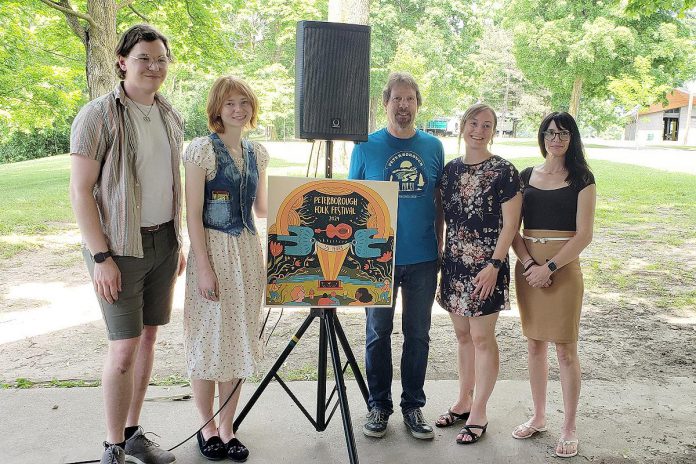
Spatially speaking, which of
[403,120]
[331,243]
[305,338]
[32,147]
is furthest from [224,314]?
[32,147]

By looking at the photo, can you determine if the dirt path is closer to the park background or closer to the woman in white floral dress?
the park background

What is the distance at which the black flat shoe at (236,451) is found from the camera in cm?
262

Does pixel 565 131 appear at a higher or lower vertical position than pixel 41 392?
higher

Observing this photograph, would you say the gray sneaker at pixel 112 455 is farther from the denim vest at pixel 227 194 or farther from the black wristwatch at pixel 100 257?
the denim vest at pixel 227 194

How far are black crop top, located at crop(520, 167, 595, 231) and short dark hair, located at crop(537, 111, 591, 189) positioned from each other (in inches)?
1.1

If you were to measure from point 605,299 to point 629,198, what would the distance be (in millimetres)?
7091

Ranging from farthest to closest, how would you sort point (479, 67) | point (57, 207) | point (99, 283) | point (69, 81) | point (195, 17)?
point (479, 67)
point (69, 81)
point (57, 207)
point (195, 17)
point (99, 283)

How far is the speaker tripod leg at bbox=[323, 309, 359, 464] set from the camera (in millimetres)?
2513

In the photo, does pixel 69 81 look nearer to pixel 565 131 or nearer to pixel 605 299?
pixel 605 299

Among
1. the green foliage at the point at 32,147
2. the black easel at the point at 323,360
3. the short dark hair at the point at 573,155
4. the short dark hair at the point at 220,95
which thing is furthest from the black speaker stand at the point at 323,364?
the green foliage at the point at 32,147

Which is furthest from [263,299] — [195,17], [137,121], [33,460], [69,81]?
[69,81]

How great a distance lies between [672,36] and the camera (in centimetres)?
1859

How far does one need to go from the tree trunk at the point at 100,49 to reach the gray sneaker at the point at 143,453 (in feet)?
16.0

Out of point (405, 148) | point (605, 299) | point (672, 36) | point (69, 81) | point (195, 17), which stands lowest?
point (605, 299)
